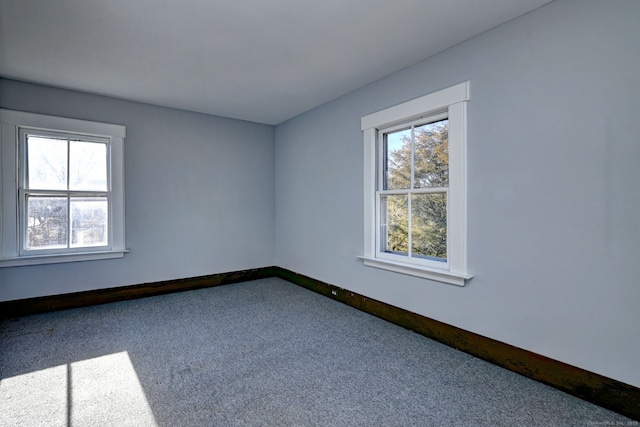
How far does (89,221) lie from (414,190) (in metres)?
3.79

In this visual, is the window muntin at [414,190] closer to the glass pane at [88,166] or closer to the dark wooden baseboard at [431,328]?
the dark wooden baseboard at [431,328]

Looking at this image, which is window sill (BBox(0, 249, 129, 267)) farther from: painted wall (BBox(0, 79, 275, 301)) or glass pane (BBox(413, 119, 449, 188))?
glass pane (BBox(413, 119, 449, 188))

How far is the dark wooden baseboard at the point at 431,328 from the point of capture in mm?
1850

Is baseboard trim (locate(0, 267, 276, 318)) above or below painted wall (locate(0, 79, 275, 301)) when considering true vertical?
below

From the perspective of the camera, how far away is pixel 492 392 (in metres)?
1.99

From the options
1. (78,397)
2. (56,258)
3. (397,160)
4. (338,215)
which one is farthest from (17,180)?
(397,160)

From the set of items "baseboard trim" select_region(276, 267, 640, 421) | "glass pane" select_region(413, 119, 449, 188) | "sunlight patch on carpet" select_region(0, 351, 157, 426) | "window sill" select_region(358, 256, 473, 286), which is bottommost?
"sunlight patch on carpet" select_region(0, 351, 157, 426)

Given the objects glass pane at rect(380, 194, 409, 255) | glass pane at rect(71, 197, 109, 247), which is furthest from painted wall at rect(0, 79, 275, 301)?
glass pane at rect(380, 194, 409, 255)

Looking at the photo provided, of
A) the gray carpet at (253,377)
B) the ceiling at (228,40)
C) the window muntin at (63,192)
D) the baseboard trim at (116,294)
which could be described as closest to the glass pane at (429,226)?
the gray carpet at (253,377)

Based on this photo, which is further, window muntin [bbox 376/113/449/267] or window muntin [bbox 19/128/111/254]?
window muntin [bbox 19/128/111/254]

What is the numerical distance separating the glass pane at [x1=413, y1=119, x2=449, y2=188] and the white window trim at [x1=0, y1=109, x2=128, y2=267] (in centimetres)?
353

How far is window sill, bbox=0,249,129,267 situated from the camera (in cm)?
331

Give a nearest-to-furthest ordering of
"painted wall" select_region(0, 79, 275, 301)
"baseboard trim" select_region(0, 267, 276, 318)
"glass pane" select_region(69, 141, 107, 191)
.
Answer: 1. "baseboard trim" select_region(0, 267, 276, 318)
2. "painted wall" select_region(0, 79, 275, 301)
3. "glass pane" select_region(69, 141, 107, 191)

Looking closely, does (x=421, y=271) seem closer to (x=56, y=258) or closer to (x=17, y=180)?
(x=56, y=258)
